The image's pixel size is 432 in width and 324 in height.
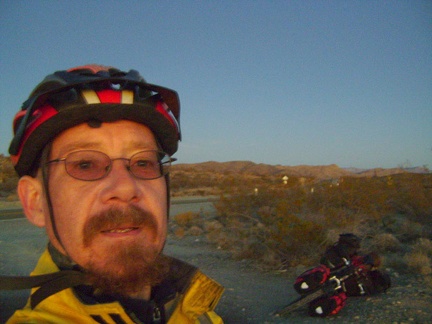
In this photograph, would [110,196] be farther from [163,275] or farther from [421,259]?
[421,259]

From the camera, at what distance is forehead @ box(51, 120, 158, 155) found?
1.72 meters

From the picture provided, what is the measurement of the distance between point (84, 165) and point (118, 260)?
0.48m

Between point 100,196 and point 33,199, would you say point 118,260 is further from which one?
point 33,199

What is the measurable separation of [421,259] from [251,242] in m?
3.75

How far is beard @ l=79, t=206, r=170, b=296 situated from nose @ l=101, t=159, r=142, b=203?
62 mm

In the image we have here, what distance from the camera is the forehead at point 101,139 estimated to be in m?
1.72

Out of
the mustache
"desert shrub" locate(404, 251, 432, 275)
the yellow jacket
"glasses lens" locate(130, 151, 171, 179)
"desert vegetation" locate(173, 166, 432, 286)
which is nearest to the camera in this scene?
the yellow jacket

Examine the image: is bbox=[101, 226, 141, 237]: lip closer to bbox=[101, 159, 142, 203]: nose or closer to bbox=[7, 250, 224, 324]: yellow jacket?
bbox=[101, 159, 142, 203]: nose

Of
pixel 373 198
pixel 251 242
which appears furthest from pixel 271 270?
pixel 373 198

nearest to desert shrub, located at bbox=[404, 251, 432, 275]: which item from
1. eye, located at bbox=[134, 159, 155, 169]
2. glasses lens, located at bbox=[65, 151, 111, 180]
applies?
eye, located at bbox=[134, 159, 155, 169]

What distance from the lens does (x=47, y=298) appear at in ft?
4.66

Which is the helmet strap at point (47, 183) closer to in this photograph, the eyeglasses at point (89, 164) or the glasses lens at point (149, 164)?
the eyeglasses at point (89, 164)

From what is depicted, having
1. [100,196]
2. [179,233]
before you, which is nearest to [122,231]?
[100,196]

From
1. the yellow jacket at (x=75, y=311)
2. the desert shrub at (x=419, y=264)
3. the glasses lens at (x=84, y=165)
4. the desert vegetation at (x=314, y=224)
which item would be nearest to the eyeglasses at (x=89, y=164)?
the glasses lens at (x=84, y=165)
